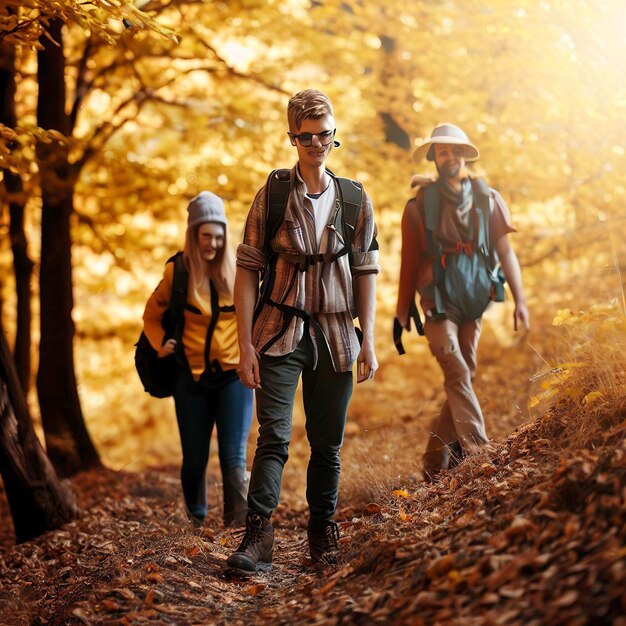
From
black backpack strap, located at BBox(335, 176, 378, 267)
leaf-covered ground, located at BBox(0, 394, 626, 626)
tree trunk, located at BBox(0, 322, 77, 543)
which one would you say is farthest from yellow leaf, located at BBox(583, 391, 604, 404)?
tree trunk, located at BBox(0, 322, 77, 543)

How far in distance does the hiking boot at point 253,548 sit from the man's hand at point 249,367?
65cm

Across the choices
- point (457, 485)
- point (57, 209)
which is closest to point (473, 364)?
point (457, 485)

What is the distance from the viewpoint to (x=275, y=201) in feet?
13.7

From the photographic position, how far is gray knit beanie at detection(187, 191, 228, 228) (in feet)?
18.9

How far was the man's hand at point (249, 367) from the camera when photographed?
4.13m

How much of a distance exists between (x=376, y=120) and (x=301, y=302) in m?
6.57

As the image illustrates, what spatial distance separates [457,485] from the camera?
4656 mm

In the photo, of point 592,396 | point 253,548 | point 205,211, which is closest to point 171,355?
point 205,211

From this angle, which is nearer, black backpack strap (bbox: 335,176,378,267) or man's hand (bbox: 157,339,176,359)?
black backpack strap (bbox: 335,176,378,267)

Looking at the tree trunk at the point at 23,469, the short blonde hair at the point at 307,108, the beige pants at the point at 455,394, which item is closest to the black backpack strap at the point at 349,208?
the short blonde hair at the point at 307,108

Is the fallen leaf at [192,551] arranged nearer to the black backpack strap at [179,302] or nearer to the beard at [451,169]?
the black backpack strap at [179,302]

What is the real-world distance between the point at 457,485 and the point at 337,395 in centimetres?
92

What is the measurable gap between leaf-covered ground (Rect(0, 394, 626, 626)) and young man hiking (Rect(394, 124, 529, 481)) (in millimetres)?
506

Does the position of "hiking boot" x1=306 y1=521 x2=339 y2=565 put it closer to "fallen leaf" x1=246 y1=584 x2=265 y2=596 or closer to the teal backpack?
"fallen leaf" x1=246 y1=584 x2=265 y2=596
